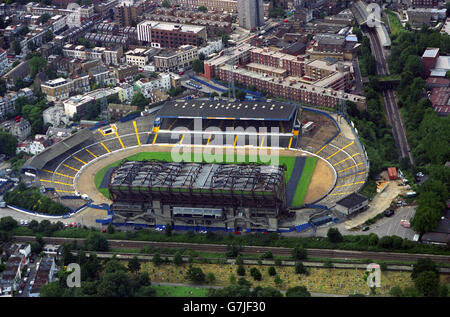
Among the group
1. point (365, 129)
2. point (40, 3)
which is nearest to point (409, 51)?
point (365, 129)

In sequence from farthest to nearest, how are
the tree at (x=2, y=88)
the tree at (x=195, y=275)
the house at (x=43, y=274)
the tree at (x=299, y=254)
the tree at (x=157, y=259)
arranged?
1. the tree at (x=2, y=88)
2. the tree at (x=157, y=259)
3. the tree at (x=299, y=254)
4. the tree at (x=195, y=275)
5. the house at (x=43, y=274)

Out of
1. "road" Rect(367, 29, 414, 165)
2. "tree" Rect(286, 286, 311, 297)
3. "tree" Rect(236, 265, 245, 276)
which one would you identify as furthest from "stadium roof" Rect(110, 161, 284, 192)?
"road" Rect(367, 29, 414, 165)

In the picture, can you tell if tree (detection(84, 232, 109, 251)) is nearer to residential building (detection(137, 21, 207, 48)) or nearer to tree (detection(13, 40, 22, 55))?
residential building (detection(137, 21, 207, 48))

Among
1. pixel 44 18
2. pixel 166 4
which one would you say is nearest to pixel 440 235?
pixel 166 4

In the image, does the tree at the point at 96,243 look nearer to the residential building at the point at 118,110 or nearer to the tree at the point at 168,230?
the tree at the point at 168,230

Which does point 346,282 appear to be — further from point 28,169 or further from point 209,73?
point 209,73

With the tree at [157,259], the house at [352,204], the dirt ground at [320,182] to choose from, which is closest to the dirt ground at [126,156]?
the dirt ground at [320,182]
